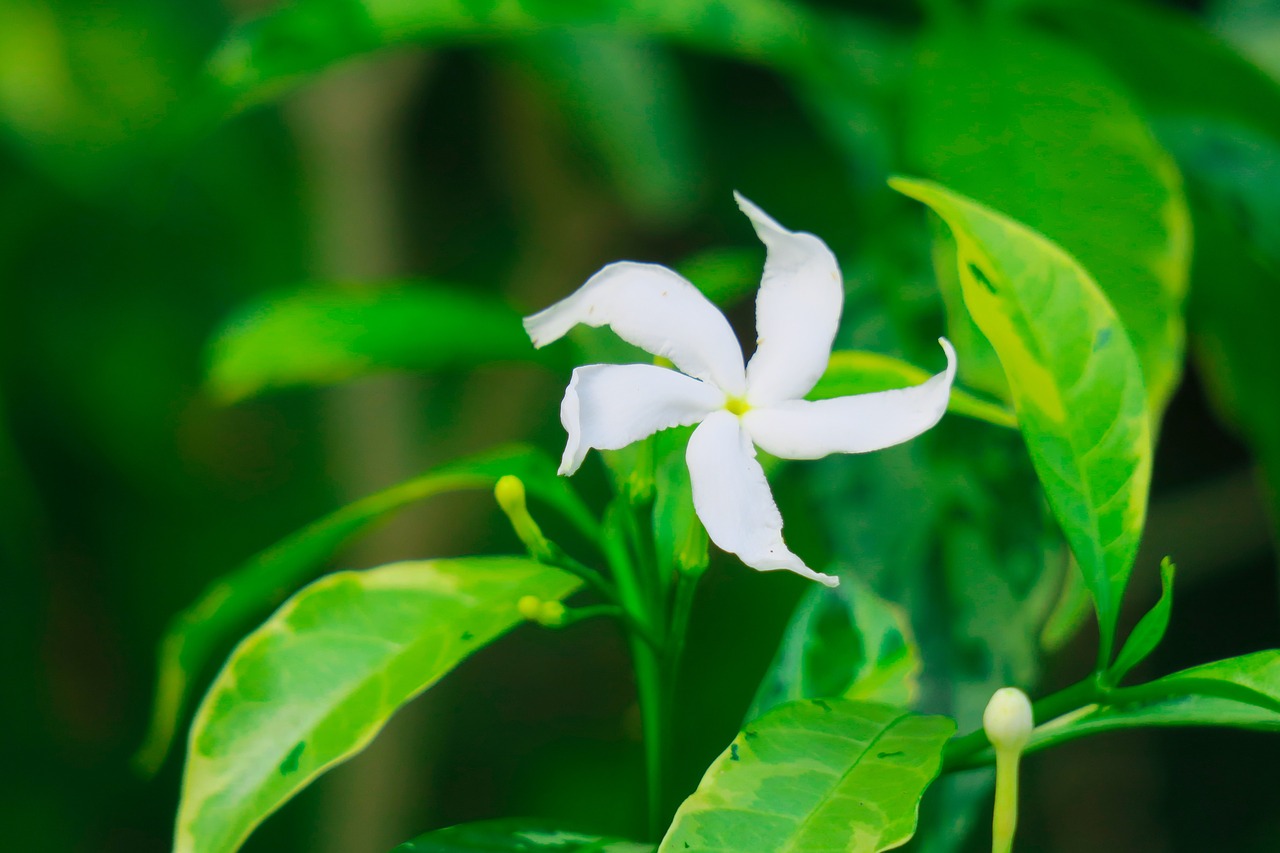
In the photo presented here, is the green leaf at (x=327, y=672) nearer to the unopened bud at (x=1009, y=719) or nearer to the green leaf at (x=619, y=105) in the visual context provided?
the unopened bud at (x=1009, y=719)

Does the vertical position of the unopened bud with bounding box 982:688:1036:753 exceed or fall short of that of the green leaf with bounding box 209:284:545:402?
it falls short

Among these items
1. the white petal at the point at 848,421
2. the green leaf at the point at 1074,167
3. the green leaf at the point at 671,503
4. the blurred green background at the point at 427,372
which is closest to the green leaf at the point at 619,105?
the blurred green background at the point at 427,372

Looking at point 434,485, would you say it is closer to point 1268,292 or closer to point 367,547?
point 1268,292

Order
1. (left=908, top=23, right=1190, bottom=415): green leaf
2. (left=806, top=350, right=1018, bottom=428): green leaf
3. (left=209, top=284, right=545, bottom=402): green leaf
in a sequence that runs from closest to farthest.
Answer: (left=806, top=350, right=1018, bottom=428): green leaf → (left=908, top=23, right=1190, bottom=415): green leaf → (left=209, top=284, right=545, bottom=402): green leaf

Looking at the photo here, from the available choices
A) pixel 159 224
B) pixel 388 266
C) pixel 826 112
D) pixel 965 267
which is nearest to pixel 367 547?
pixel 388 266

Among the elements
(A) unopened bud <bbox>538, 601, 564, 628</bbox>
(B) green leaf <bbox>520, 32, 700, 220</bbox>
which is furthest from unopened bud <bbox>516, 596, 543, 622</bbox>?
(B) green leaf <bbox>520, 32, 700, 220</bbox>

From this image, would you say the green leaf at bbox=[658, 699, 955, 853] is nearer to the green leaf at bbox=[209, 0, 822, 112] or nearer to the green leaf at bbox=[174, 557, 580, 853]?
the green leaf at bbox=[174, 557, 580, 853]

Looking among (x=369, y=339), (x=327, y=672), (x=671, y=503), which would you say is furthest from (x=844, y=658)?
(x=369, y=339)

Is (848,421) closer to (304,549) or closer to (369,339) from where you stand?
(304,549)
